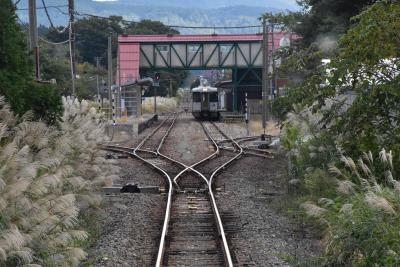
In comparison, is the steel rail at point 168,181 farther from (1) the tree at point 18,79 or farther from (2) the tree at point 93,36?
(2) the tree at point 93,36

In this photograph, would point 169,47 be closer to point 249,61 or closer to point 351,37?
point 249,61

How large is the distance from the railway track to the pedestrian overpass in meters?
39.7

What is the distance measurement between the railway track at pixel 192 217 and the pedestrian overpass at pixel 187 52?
39.7m

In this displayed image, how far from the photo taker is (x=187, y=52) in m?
63.5

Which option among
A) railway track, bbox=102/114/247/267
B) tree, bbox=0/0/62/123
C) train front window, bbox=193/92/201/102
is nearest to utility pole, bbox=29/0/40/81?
tree, bbox=0/0/62/123

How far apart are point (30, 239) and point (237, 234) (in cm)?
498

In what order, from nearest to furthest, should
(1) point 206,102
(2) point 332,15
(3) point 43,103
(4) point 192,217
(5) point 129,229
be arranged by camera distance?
1. (5) point 129,229
2. (4) point 192,217
3. (3) point 43,103
4. (2) point 332,15
5. (1) point 206,102

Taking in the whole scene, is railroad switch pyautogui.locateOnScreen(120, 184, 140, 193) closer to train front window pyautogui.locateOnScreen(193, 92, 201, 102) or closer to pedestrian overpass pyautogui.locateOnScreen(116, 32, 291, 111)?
train front window pyautogui.locateOnScreen(193, 92, 201, 102)

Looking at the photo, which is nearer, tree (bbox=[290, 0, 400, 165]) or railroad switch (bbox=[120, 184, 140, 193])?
tree (bbox=[290, 0, 400, 165])

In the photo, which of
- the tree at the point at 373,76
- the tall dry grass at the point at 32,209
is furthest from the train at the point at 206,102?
the tall dry grass at the point at 32,209

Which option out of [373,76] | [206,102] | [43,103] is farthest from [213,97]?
[373,76]

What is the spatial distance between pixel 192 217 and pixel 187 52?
5164 centimetres

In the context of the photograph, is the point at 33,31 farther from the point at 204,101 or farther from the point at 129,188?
the point at 204,101

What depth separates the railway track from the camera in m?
9.52
